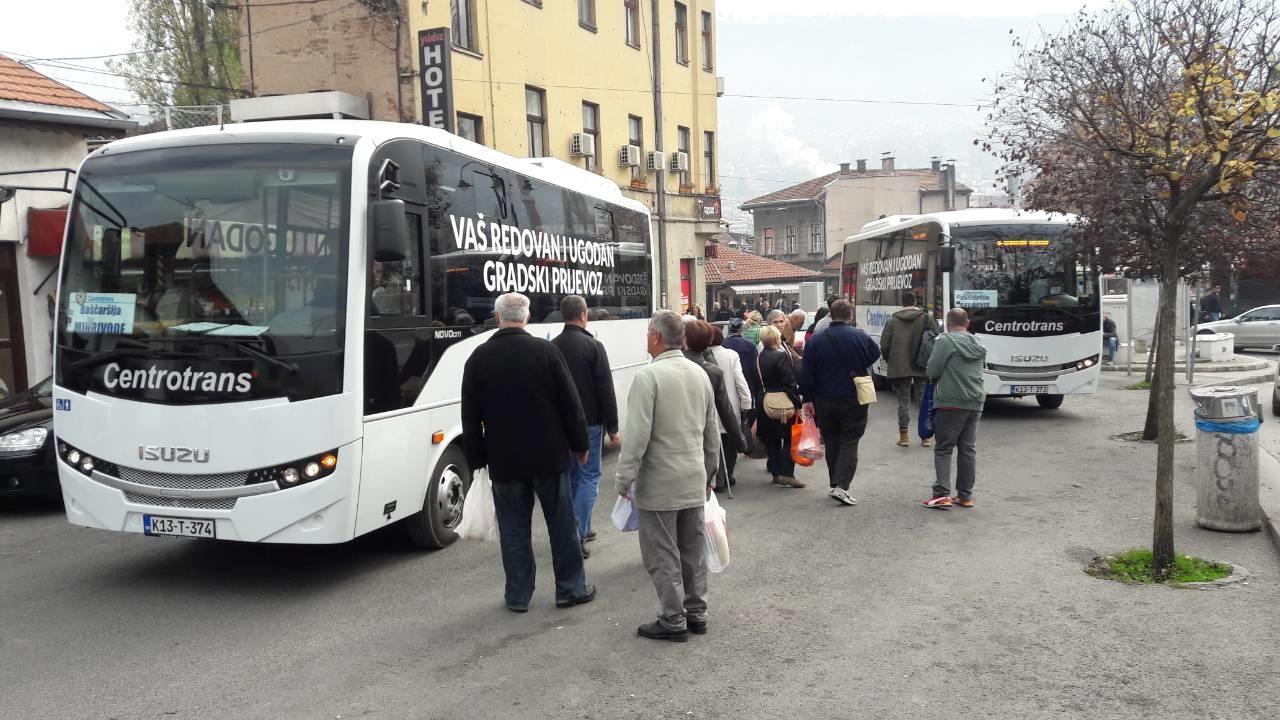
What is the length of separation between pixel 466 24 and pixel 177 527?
17.0 m

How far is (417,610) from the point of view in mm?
6281

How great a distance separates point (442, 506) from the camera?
7.70 meters

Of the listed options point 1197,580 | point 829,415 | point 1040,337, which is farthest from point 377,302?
point 1040,337

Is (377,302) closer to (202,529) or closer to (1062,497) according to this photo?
(202,529)

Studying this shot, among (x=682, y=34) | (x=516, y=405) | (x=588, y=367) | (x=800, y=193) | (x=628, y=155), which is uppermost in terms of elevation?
(x=682, y=34)

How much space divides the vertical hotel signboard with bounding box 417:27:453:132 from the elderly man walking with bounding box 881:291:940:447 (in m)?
9.78

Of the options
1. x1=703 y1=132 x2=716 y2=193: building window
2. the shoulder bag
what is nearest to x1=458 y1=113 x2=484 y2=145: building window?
x1=703 y1=132 x2=716 y2=193: building window

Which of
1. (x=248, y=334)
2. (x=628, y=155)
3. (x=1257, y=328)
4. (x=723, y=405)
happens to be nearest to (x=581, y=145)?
(x=628, y=155)

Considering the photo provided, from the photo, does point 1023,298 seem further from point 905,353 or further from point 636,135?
point 636,135

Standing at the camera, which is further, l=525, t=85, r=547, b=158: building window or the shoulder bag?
l=525, t=85, r=547, b=158: building window

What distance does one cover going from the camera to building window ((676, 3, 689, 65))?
102ft

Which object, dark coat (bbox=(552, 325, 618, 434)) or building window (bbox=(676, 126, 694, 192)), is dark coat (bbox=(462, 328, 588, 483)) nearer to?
dark coat (bbox=(552, 325, 618, 434))

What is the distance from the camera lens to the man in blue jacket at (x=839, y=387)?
9188 mm

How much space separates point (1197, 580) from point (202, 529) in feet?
21.4
